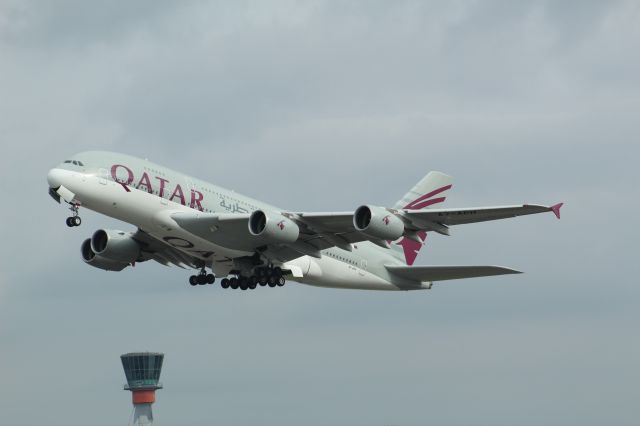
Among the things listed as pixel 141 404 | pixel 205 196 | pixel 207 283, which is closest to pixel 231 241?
pixel 205 196

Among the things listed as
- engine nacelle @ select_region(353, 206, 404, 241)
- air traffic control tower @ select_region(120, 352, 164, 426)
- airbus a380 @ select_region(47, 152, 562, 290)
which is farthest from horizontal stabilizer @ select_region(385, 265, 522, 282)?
air traffic control tower @ select_region(120, 352, 164, 426)

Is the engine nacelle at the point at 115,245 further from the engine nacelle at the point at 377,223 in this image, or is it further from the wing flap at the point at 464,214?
the wing flap at the point at 464,214

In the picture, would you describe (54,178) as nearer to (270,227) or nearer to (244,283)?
(270,227)

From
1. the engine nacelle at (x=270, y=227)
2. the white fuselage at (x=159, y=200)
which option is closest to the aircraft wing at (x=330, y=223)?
the engine nacelle at (x=270, y=227)

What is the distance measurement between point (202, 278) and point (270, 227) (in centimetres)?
844

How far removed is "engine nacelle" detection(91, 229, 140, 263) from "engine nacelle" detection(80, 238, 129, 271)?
0.96m

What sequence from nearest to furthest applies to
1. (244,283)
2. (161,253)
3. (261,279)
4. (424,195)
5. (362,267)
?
(261,279), (244,283), (161,253), (362,267), (424,195)

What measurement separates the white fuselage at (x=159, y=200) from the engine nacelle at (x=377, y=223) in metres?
6.46

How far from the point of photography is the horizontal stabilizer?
5366cm

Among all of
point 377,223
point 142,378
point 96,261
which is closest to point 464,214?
point 377,223

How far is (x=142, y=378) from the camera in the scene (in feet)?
447

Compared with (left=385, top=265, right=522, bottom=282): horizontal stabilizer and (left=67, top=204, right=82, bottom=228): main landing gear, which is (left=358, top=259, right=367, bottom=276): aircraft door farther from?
(left=67, top=204, right=82, bottom=228): main landing gear

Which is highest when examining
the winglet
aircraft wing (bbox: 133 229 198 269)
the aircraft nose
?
the aircraft nose

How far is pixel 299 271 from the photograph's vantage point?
54.3 metres
